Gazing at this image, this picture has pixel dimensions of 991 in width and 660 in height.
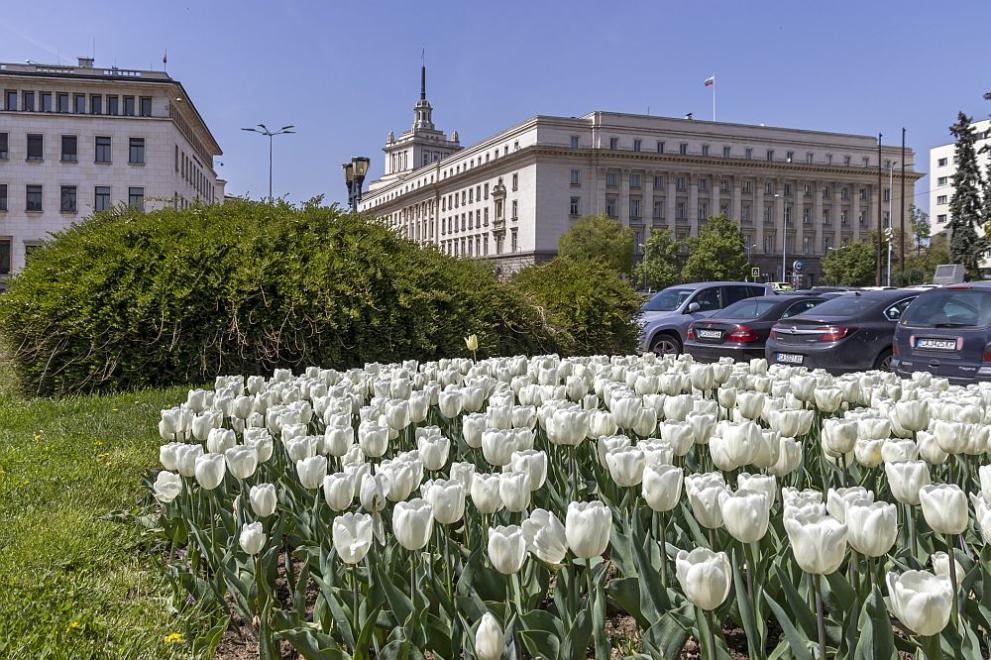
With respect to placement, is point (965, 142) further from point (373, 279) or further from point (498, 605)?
point (498, 605)

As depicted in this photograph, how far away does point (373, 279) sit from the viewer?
9047mm

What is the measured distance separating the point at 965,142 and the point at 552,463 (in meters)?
68.9

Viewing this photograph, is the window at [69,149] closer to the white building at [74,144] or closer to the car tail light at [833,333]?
the white building at [74,144]

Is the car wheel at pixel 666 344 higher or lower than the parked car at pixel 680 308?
lower

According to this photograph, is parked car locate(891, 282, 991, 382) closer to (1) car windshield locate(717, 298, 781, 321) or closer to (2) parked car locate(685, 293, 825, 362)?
(2) parked car locate(685, 293, 825, 362)

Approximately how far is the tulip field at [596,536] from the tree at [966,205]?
64.6 metres

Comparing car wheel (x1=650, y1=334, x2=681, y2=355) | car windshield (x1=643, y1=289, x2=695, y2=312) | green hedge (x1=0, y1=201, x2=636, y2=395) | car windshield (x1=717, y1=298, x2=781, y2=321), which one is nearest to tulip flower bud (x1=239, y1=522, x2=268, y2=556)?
green hedge (x1=0, y1=201, x2=636, y2=395)

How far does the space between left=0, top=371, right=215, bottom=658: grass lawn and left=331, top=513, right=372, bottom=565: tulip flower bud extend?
2.76 ft

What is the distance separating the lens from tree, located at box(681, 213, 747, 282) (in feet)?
225

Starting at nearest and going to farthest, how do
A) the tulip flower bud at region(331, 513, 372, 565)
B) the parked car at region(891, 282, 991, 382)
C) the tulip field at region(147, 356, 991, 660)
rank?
1. the tulip field at region(147, 356, 991, 660)
2. the tulip flower bud at region(331, 513, 372, 565)
3. the parked car at region(891, 282, 991, 382)

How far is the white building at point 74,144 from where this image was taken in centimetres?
5784

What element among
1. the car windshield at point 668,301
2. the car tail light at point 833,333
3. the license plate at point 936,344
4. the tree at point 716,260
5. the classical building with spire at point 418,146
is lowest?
the license plate at point 936,344

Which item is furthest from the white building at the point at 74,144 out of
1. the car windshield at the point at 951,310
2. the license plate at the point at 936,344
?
the license plate at the point at 936,344

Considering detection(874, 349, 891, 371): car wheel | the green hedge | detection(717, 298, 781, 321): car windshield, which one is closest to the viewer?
the green hedge
